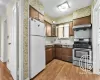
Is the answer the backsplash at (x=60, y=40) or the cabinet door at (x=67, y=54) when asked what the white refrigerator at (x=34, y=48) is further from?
the backsplash at (x=60, y=40)

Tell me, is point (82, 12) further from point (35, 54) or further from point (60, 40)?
point (35, 54)

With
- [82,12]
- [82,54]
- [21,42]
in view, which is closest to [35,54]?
[21,42]

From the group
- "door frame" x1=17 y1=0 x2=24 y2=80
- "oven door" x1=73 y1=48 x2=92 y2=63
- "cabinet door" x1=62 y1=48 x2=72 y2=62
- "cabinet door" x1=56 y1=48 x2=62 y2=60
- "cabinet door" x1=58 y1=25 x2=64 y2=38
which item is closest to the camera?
"door frame" x1=17 y1=0 x2=24 y2=80

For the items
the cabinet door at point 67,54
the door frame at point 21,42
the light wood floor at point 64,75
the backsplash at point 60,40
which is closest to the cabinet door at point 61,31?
the backsplash at point 60,40

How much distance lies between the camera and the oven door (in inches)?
117

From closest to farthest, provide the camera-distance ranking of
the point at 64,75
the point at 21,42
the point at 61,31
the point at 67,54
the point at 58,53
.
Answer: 1. the point at 21,42
2. the point at 64,75
3. the point at 67,54
4. the point at 58,53
5. the point at 61,31

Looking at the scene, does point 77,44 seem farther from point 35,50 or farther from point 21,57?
point 21,57

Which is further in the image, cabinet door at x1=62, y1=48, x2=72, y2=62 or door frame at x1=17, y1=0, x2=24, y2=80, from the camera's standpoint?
cabinet door at x1=62, y1=48, x2=72, y2=62

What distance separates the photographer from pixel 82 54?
10.6 ft

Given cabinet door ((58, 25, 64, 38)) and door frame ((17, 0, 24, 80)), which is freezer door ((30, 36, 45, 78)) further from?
cabinet door ((58, 25, 64, 38))

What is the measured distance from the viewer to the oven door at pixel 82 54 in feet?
9.75

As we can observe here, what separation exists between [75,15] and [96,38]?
1672 millimetres

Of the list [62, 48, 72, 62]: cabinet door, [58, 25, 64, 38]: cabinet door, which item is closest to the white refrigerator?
[62, 48, 72, 62]: cabinet door

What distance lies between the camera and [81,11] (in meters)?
3.53
